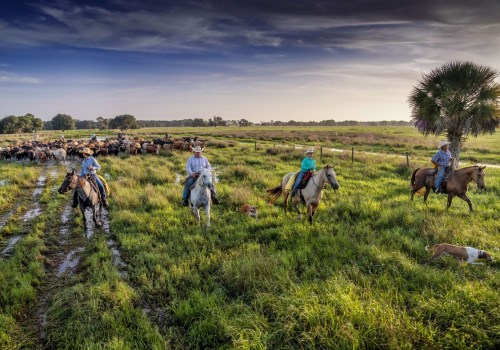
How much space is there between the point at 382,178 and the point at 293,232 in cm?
984

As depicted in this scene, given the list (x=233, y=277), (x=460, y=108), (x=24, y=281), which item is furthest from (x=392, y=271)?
(x=460, y=108)

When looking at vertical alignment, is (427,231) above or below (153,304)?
above

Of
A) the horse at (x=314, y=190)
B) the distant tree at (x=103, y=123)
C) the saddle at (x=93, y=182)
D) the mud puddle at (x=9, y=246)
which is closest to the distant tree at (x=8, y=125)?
the distant tree at (x=103, y=123)

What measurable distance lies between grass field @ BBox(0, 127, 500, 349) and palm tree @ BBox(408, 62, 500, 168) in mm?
5624

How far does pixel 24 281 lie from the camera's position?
213 inches

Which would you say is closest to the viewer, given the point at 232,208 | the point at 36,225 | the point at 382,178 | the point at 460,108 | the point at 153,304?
the point at 153,304

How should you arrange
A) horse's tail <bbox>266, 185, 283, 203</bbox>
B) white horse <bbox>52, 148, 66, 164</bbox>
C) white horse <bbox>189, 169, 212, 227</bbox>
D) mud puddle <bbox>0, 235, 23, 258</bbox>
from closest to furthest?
1. mud puddle <bbox>0, 235, 23, 258</bbox>
2. white horse <bbox>189, 169, 212, 227</bbox>
3. horse's tail <bbox>266, 185, 283, 203</bbox>
4. white horse <bbox>52, 148, 66, 164</bbox>

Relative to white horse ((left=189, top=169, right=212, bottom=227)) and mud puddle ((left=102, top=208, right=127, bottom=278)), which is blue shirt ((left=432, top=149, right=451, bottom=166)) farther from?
mud puddle ((left=102, top=208, right=127, bottom=278))

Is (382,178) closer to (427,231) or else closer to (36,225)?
(427,231)

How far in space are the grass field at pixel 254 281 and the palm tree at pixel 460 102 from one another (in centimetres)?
562

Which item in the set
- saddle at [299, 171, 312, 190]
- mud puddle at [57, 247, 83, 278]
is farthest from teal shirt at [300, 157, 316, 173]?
mud puddle at [57, 247, 83, 278]

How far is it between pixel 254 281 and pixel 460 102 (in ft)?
47.6

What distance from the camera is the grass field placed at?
382cm

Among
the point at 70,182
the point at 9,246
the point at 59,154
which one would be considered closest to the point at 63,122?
the point at 59,154
